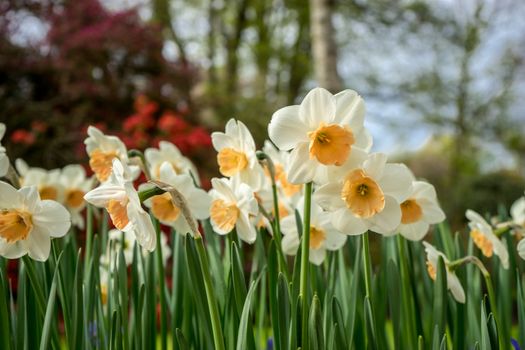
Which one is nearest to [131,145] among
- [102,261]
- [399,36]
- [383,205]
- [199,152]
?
[199,152]

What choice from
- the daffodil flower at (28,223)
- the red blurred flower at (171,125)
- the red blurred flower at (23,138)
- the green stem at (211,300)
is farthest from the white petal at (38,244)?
the red blurred flower at (23,138)

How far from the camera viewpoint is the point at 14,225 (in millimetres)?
1114

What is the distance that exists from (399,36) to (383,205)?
11130 mm

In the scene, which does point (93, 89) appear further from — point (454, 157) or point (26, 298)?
point (454, 157)

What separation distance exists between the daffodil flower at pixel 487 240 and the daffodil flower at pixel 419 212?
172mm

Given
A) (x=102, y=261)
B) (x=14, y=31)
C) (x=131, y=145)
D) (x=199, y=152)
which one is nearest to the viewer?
(x=102, y=261)

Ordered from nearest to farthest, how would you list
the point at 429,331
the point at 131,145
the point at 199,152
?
1. the point at 429,331
2. the point at 131,145
3. the point at 199,152

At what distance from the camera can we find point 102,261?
1893 mm

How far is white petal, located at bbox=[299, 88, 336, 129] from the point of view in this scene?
3.45 feet

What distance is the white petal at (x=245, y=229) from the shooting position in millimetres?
1232

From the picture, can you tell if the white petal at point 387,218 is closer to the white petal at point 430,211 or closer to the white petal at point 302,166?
the white petal at point 302,166

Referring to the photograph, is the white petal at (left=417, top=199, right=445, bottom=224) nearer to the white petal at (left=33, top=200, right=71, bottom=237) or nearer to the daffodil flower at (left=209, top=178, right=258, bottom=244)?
the daffodil flower at (left=209, top=178, right=258, bottom=244)

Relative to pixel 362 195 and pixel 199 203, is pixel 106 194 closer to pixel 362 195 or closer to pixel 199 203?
pixel 199 203

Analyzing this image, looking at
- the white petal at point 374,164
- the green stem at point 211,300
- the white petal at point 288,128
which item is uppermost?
the white petal at point 288,128
